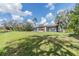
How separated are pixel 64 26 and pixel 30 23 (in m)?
0.35

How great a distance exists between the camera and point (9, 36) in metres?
1.68

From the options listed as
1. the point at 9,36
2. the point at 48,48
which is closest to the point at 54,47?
the point at 48,48

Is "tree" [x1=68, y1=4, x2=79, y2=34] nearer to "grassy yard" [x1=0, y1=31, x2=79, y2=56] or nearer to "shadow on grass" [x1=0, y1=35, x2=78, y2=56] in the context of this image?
"grassy yard" [x1=0, y1=31, x2=79, y2=56]

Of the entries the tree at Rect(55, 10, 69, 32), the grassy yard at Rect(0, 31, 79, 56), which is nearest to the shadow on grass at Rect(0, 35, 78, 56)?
the grassy yard at Rect(0, 31, 79, 56)

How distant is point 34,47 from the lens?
1.65 meters

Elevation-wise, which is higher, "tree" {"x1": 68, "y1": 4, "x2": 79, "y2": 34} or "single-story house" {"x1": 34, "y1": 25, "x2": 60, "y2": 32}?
"tree" {"x1": 68, "y1": 4, "x2": 79, "y2": 34}

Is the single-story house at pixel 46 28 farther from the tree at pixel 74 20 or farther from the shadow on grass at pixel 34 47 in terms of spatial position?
the tree at pixel 74 20

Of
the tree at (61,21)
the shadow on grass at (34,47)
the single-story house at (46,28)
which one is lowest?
the shadow on grass at (34,47)

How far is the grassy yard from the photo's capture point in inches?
64.2

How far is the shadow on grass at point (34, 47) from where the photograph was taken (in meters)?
1.63

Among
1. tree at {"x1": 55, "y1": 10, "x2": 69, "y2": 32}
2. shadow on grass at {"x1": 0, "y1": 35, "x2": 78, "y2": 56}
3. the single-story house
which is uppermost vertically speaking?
tree at {"x1": 55, "y1": 10, "x2": 69, "y2": 32}

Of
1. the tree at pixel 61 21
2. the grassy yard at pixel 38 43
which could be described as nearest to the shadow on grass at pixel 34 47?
the grassy yard at pixel 38 43

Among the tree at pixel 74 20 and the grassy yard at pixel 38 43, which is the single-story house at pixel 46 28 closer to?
the grassy yard at pixel 38 43

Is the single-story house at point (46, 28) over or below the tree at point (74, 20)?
below
